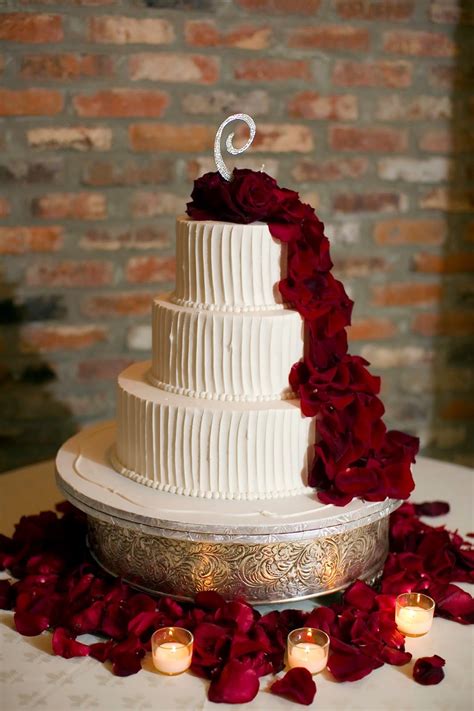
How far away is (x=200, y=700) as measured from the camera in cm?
157

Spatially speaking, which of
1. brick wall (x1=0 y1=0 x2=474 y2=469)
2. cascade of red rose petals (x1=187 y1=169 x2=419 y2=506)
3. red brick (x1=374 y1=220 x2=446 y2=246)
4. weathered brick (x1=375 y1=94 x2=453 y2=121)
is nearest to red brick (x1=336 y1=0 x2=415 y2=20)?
brick wall (x1=0 y1=0 x2=474 y2=469)

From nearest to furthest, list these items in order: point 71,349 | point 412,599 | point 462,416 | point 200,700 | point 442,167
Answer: point 200,700, point 412,599, point 71,349, point 442,167, point 462,416

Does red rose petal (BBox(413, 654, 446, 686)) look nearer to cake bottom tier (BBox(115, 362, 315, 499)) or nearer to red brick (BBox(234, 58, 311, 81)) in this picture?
cake bottom tier (BBox(115, 362, 315, 499))

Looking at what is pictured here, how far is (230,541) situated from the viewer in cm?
171

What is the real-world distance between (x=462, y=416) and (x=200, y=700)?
2.19 m

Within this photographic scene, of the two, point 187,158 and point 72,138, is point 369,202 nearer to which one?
point 187,158

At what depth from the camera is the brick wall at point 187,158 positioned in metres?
2.92

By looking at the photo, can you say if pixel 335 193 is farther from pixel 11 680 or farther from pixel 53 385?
pixel 11 680

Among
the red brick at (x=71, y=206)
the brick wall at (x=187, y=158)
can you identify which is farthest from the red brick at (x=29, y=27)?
the red brick at (x=71, y=206)

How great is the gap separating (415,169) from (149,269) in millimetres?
999

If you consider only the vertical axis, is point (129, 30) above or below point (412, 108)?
above

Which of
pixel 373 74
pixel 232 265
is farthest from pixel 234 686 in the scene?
pixel 373 74

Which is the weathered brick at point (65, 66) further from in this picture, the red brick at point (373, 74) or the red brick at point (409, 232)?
the red brick at point (409, 232)

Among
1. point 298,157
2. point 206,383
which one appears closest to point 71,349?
point 298,157
